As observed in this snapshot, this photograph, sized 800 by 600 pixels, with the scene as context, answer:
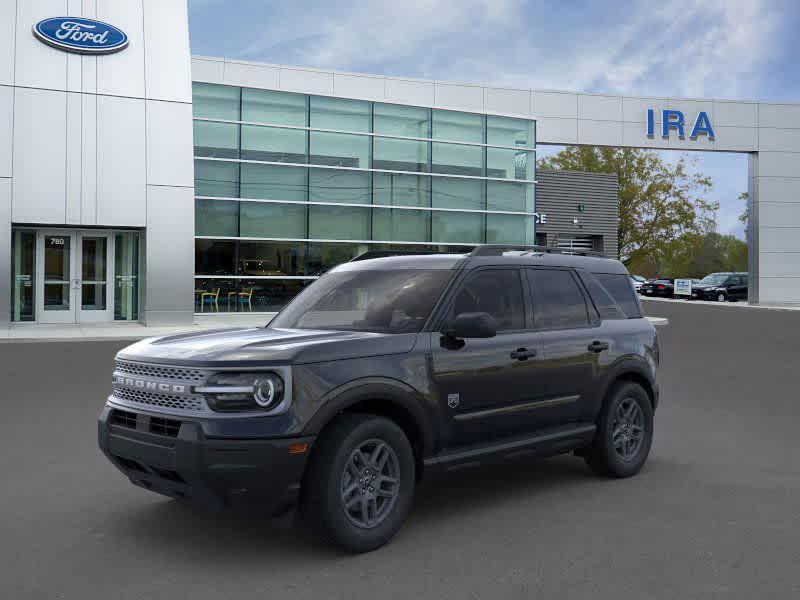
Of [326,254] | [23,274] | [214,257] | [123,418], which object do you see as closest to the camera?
[123,418]

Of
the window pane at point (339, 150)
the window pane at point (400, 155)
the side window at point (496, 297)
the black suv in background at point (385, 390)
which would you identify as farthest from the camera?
the window pane at point (400, 155)

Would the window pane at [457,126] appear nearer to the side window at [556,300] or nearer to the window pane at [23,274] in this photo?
the window pane at [23,274]

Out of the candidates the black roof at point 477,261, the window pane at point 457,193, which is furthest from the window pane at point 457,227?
the black roof at point 477,261

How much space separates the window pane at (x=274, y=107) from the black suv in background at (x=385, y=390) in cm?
2401

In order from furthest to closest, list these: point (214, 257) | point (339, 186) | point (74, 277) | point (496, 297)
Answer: point (339, 186)
point (214, 257)
point (74, 277)
point (496, 297)

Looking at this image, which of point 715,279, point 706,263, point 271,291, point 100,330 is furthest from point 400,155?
point 706,263

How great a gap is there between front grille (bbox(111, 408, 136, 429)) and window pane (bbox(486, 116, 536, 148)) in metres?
29.1

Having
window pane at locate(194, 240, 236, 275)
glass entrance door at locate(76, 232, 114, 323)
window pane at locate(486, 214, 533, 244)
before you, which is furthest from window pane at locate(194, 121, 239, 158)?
window pane at locate(486, 214, 533, 244)

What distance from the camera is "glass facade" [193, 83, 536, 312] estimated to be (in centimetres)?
A: 2905

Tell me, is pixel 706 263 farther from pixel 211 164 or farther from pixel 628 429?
pixel 628 429

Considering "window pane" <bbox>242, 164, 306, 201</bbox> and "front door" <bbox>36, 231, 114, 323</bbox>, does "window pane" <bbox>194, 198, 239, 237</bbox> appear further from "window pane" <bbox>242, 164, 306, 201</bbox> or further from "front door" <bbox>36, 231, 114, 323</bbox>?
"front door" <bbox>36, 231, 114, 323</bbox>

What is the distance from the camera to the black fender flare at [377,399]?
16.3 ft

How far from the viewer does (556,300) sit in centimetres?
678

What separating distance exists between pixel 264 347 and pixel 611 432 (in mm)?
3146
